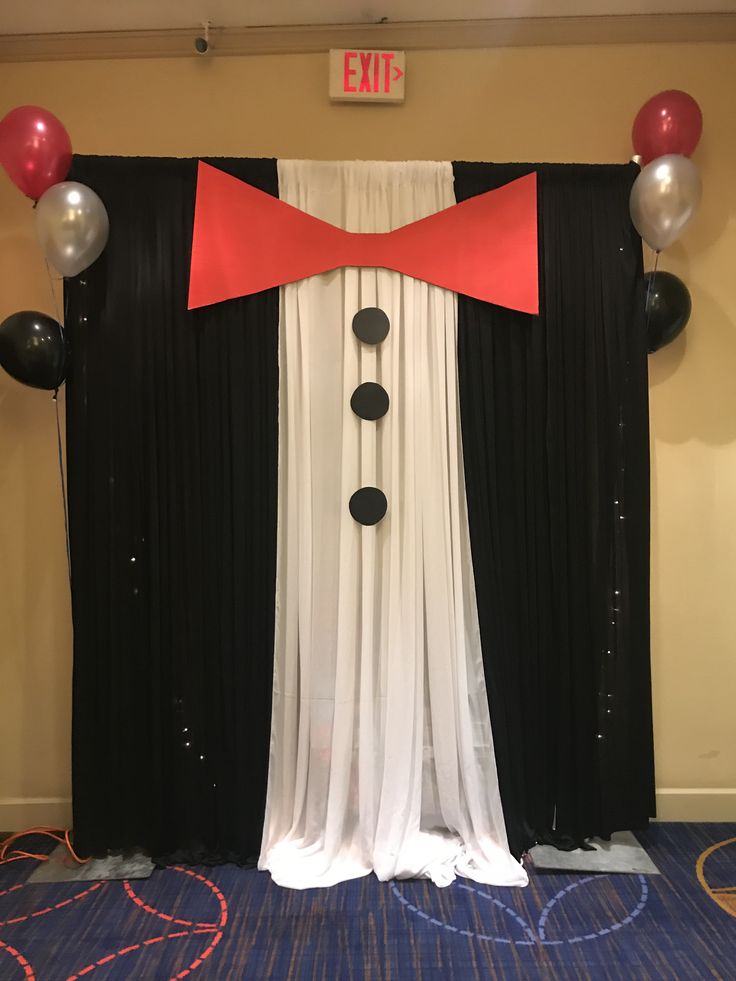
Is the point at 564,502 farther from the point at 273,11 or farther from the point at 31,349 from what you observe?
the point at 273,11

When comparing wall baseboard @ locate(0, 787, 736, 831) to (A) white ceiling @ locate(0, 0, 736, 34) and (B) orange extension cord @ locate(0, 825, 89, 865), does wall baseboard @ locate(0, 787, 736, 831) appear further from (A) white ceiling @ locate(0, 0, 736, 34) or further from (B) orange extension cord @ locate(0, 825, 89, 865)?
(A) white ceiling @ locate(0, 0, 736, 34)

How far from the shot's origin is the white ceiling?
2.10m

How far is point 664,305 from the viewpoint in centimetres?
211

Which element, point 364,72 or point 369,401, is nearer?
point 369,401

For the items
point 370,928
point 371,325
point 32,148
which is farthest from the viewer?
point 371,325

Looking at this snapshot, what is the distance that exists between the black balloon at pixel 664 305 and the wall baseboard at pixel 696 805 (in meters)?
1.55

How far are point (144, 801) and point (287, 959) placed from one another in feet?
2.21

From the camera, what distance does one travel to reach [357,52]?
2.18 metres

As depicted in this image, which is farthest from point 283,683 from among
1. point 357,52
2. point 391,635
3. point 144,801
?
point 357,52

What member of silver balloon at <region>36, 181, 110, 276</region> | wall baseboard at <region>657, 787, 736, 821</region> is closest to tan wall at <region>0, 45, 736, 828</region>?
wall baseboard at <region>657, 787, 736, 821</region>

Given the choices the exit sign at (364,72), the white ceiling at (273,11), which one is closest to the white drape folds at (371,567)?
the exit sign at (364,72)

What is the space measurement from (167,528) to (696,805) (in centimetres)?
204

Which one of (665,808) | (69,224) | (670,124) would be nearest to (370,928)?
(665,808)

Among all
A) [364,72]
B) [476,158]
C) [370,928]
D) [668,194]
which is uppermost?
[364,72]
